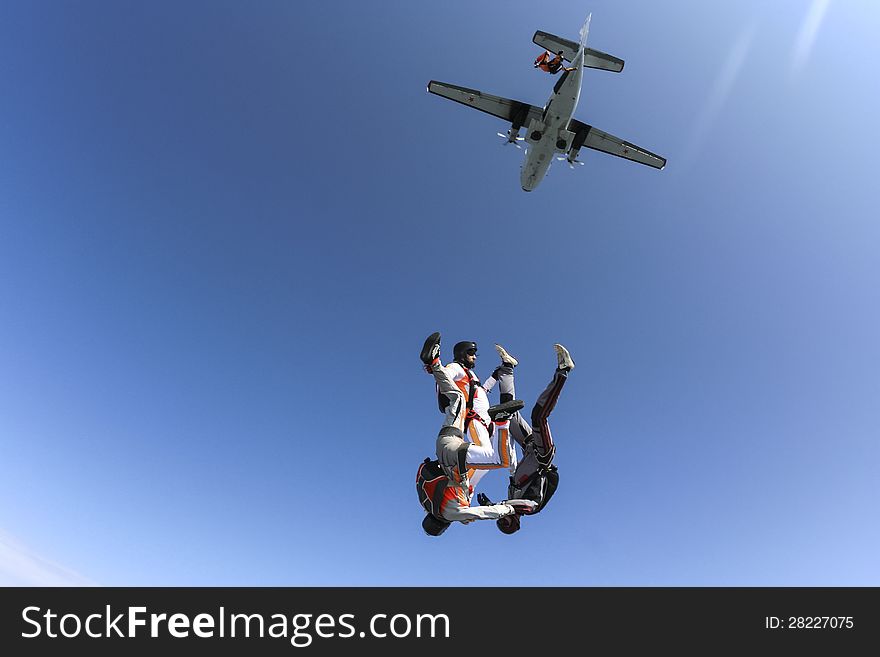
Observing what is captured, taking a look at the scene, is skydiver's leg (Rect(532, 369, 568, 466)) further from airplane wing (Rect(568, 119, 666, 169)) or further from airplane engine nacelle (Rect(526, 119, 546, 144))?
airplane wing (Rect(568, 119, 666, 169))

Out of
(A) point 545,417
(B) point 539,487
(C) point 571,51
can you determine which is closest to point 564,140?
(C) point 571,51

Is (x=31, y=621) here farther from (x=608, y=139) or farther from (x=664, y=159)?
(x=664, y=159)

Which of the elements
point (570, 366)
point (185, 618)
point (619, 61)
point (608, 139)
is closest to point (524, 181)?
point (608, 139)

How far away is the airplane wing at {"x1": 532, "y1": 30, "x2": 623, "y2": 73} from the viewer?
28.8 metres

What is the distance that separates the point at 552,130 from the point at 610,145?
7746 mm

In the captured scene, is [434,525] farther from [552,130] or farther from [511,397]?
[552,130]

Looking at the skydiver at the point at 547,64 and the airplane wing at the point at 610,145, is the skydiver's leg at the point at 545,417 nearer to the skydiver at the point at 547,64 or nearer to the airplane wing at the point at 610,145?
the skydiver at the point at 547,64

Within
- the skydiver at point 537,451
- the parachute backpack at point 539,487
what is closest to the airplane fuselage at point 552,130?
the skydiver at point 537,451

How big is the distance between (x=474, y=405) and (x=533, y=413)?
3.37ft

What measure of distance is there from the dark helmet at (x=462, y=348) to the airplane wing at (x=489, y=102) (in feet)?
87.3

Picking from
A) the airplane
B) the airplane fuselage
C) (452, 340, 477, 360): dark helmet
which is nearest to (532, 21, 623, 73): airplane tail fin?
the airplane

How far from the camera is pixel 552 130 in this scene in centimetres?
2803

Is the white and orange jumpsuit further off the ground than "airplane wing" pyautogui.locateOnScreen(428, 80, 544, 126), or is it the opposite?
"airplane wing" pyautogui.locateOnScreen(428, 80, 544, 126)

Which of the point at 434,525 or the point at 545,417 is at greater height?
the point at 545,417
